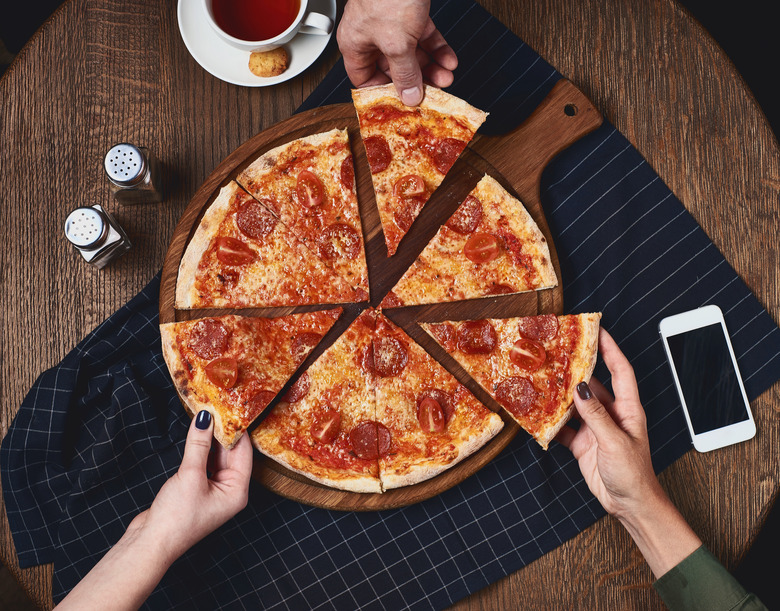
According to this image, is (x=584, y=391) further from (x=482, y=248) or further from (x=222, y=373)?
(x=222, y=373)

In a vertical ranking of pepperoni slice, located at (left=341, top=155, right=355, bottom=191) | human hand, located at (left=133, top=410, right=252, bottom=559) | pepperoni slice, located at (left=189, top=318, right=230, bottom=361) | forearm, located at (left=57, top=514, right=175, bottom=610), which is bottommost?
forearm, located at (left=57, top=514, right=175, bottom=610)

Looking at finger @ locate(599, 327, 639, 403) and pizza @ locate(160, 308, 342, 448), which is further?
pizza @ locate(160, 308, 342, 448)

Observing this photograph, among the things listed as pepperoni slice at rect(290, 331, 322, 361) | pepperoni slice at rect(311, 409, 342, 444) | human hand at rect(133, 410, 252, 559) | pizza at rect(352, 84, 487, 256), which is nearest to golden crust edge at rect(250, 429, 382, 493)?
human hand at rect(133, 410, 252, 559)

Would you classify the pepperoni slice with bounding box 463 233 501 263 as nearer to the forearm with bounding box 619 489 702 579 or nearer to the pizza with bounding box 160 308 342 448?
the pizza with bounding box 160 308 342 448

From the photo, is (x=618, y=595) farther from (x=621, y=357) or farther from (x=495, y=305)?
(x=495, y=305)

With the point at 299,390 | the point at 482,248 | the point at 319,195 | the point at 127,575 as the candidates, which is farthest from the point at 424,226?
the point at 127,575

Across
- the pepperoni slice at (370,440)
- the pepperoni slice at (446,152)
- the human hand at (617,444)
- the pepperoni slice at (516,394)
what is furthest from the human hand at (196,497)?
the pepperoni slice at (446,152)

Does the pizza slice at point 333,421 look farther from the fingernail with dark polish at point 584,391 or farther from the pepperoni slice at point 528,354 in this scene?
the fingernail with dark polish at point 584,391
